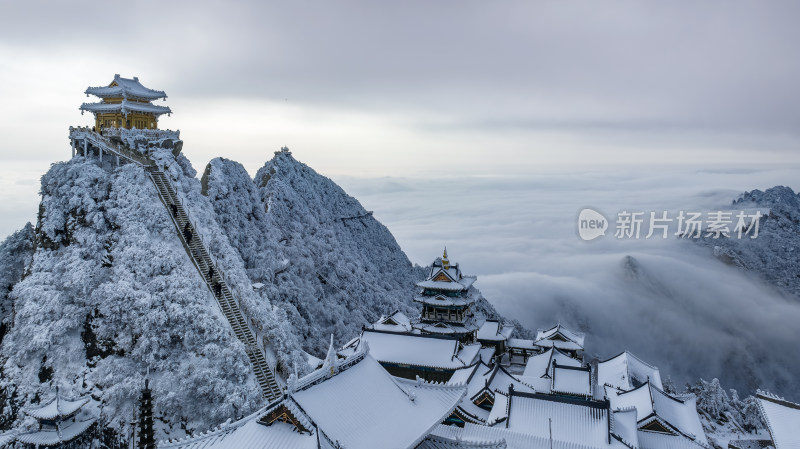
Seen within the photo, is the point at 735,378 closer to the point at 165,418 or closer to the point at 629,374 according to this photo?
the point at 629,374

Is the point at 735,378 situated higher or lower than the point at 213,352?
lower

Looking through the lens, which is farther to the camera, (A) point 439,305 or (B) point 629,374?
(A) point 439,305

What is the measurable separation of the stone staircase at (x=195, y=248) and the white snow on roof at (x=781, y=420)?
26.9 metres

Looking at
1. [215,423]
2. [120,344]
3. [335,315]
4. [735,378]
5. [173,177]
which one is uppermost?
[173,177]

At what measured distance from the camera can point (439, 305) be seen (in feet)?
145

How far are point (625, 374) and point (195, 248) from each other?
36418mm

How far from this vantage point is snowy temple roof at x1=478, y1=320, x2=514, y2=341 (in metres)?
47.4

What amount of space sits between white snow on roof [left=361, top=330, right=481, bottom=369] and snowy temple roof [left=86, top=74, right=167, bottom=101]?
102 feet

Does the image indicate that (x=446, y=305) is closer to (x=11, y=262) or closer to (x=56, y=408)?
(x=56, y=408)

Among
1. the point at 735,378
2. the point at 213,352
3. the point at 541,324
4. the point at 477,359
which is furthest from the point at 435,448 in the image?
the point at 735,378

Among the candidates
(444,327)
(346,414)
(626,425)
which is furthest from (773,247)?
(346,414)

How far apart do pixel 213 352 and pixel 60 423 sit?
8.07 meters

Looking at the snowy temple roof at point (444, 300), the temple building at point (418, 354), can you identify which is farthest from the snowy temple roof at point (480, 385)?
the snowy temple roof at point (444, 300)

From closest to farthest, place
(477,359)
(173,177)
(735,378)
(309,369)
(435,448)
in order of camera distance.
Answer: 1. (435,448)
2. (309,369)
3. (477,359)
4. (173,177)
5. (735,378)
